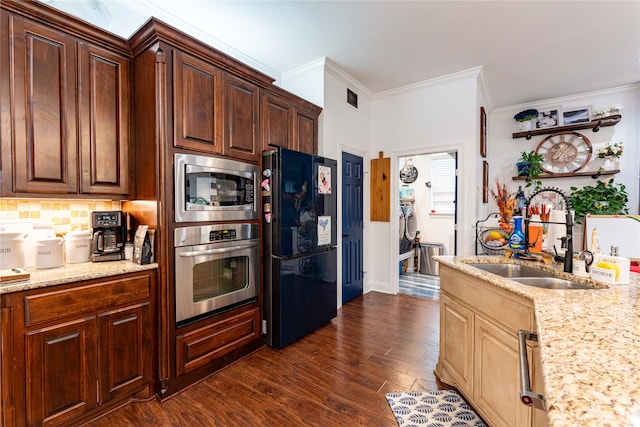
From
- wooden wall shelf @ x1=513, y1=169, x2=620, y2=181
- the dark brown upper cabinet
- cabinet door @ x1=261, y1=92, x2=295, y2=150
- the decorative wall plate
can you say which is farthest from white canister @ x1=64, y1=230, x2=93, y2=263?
the decorative wall plate

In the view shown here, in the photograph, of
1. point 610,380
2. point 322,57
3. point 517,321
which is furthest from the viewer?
point 322,57

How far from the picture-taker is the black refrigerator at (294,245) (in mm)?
2500

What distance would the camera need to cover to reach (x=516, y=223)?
7.27 ft

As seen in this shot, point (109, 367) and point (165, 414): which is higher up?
point (109, 367)

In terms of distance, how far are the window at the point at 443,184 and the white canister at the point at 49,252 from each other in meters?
5.50

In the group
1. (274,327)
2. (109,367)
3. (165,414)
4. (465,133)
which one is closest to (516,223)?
(465,133)

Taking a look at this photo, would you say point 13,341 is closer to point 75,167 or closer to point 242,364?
point 75,167

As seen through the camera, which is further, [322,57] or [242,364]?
[322,57]

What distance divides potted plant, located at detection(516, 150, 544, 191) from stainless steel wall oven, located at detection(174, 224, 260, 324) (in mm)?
4222

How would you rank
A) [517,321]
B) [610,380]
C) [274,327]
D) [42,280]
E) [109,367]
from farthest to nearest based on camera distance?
[274,327], [109,367], [42,280], [517,321], [610,380]

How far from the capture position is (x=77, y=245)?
1932 millimetres

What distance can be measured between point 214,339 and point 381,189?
2974 millimetres

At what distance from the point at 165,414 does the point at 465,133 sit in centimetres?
400

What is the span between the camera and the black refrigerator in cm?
250
